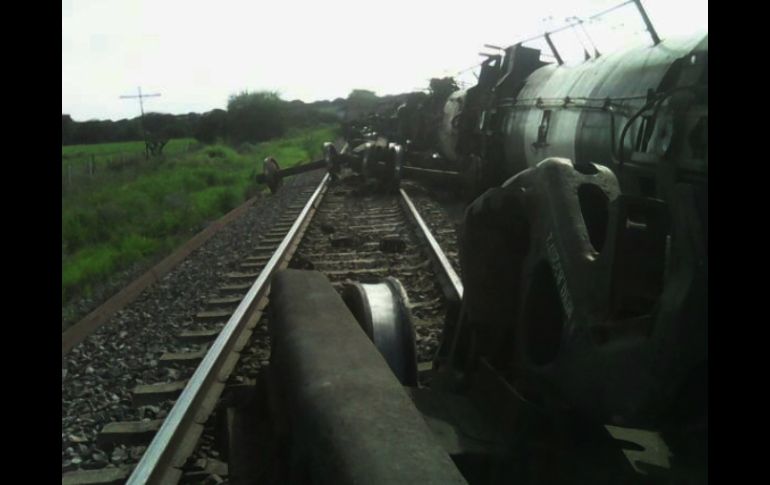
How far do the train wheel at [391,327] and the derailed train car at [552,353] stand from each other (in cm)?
15

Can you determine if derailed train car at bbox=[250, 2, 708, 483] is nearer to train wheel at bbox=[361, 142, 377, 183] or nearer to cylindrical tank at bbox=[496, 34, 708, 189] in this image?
cylindrical tank at bbox=[496, 34, 708, 189]

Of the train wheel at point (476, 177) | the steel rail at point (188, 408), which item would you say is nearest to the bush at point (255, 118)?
the train wheel at point (476, 177)

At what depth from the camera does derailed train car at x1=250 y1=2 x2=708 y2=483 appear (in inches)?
57.2

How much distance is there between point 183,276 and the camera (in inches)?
304

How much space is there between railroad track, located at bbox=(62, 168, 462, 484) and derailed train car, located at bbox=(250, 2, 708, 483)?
3.42ft

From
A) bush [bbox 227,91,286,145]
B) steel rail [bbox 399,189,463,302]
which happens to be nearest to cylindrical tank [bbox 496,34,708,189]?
steel rail [bbox 399,189,463,302]

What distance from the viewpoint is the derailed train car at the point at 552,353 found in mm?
1452

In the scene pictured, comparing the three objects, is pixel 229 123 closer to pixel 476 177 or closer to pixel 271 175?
pixel 271 175

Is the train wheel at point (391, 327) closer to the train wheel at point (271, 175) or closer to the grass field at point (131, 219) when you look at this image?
the grass field at point (131, 219)

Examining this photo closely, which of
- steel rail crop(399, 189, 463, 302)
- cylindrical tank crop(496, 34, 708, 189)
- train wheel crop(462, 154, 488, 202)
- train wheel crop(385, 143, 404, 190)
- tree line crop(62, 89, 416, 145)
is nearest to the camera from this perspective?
cylindrical tank crop(496, 34, 708, 189)

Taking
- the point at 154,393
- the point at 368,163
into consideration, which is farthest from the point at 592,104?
the point at 368,163

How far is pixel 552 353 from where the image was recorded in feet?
7.05
